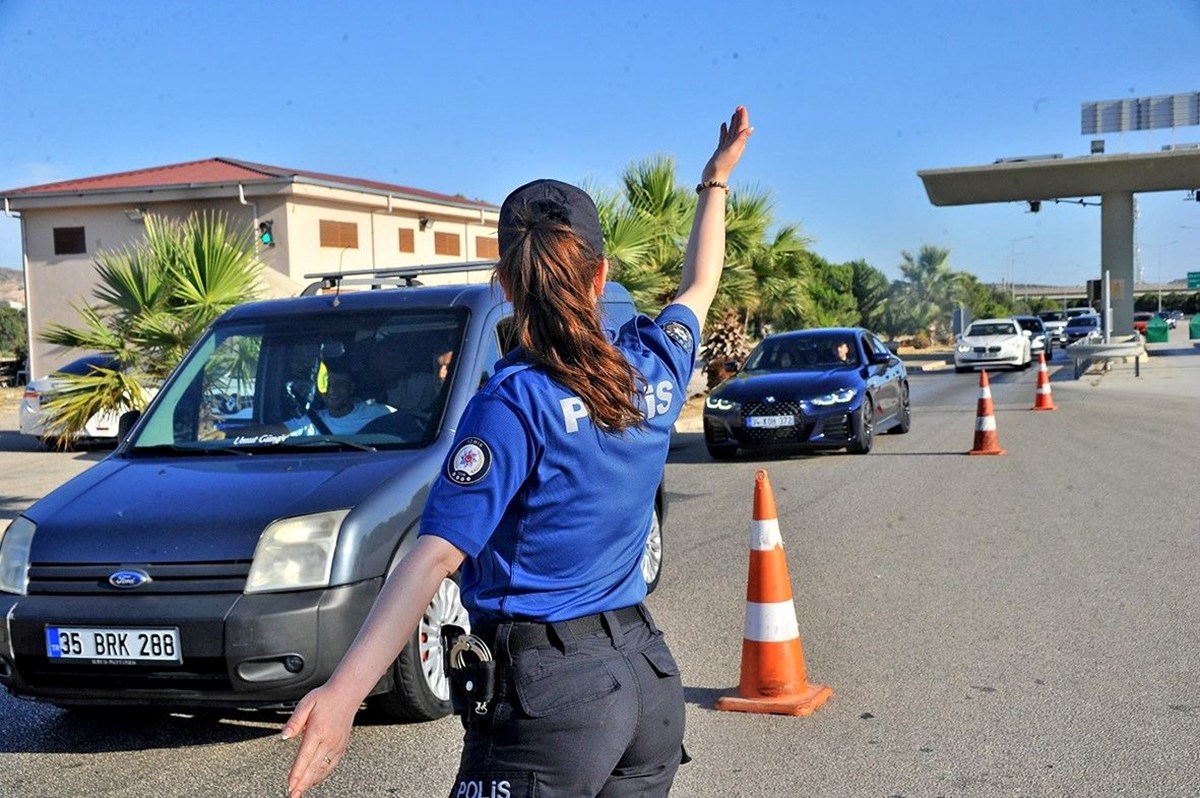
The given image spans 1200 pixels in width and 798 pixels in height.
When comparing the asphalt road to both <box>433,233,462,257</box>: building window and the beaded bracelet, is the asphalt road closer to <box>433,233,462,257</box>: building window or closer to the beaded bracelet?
the beaded bracelet

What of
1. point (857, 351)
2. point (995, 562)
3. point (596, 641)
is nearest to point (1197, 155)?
point (857, 351)

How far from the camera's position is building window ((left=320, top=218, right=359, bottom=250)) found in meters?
29.9

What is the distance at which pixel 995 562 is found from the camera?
27.8 feet

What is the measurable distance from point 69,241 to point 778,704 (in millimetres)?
29261

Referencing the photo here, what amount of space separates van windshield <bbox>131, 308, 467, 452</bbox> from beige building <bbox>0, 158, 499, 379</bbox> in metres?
22.1

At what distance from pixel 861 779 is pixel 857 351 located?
11.5 m

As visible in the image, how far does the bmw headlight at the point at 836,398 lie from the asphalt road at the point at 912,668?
2.15 m

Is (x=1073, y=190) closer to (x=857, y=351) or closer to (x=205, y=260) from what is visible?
(x=857, y=351)

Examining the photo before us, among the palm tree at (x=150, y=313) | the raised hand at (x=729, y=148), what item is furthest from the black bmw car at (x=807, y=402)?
the raised hand at (x=729, y=148)

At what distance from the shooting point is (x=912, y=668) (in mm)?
6062

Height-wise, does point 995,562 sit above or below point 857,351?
below

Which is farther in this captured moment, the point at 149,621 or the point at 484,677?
the point at 149,621

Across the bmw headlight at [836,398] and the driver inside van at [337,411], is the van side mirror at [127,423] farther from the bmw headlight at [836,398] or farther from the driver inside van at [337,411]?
the bmw headlight at [836,398]

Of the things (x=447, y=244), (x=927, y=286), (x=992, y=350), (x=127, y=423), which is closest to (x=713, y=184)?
(x=127, y=423)
